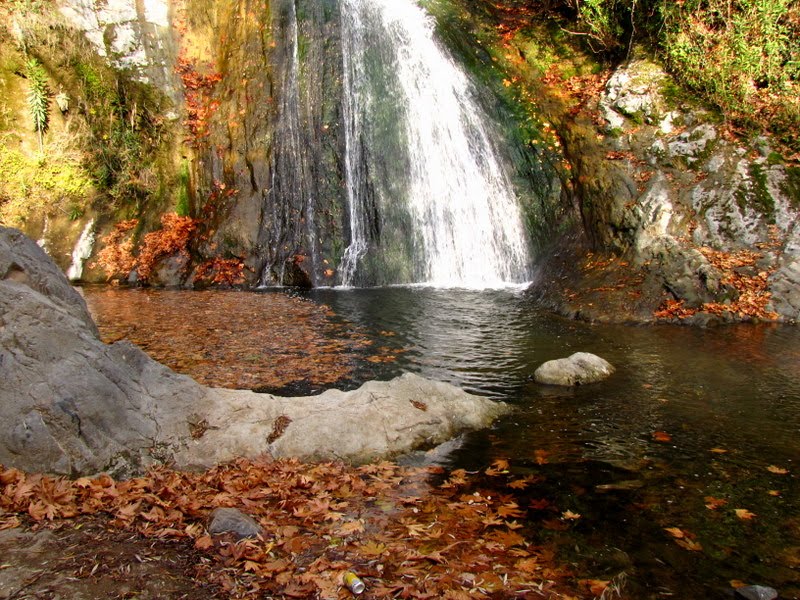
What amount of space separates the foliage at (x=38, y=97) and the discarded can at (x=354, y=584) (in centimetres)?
1758

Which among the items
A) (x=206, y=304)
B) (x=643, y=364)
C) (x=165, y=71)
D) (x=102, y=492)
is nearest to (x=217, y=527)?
(x=102, y=492)

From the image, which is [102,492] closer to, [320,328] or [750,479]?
[750,479]

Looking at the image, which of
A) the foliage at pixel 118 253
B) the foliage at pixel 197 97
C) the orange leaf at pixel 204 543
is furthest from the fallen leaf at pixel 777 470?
the foliage at pixel 197 97

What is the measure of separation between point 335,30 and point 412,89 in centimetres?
298

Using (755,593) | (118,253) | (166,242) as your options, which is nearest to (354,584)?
(755,593)

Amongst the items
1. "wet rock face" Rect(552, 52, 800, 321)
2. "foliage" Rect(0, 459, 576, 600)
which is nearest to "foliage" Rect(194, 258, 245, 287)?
"wet rock face" Rect(552, 52, 800, 321)

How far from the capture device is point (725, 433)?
17.2ft

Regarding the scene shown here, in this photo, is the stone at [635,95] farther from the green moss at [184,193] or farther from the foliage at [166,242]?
the green moss at [184,193]

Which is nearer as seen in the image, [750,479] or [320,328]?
[750,479]

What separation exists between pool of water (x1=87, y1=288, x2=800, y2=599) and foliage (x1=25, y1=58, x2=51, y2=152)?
12245 millimetres

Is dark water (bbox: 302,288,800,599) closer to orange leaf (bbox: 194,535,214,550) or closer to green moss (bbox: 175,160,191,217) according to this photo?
orange leaf (bbox: 194,535,214,550)

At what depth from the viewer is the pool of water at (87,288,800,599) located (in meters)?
3.42

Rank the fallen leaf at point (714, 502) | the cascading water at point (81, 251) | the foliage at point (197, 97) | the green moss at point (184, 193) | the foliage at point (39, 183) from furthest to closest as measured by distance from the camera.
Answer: the foliage at point (197, 97) < the green moss at point (184, 193) < the foliage at point (39, 183) < the cascading water at point (81, 251) < the fallen leaf at point (714, 502)

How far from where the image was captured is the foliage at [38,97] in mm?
16062
